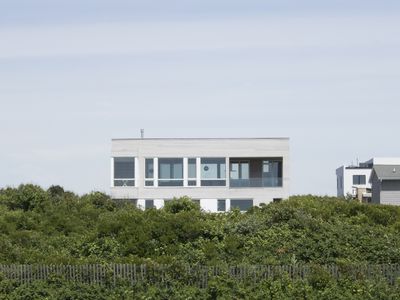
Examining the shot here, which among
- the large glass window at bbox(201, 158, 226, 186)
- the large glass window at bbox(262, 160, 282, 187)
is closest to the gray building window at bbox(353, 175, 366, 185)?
the large glass window at bbox(262, 160, 282, 187)

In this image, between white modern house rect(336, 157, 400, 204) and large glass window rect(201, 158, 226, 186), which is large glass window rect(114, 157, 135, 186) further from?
white modern house rect(336, 157, 400, 204)

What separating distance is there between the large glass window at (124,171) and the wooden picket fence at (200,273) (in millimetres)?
35930

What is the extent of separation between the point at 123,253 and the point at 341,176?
295ft

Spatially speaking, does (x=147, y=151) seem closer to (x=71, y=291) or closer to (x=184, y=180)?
(x=184, y=180)

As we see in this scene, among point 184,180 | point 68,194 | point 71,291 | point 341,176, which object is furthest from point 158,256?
point 341,176

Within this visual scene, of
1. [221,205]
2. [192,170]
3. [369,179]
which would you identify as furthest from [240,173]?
[369,179]

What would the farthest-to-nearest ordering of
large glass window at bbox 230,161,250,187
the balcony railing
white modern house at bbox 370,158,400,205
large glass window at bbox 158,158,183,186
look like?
white modern house at bbox 370,158,400,205
large glass window at bbox 158,158,183,186
large glass window at bbox 230,161,250,187
the balcony railing

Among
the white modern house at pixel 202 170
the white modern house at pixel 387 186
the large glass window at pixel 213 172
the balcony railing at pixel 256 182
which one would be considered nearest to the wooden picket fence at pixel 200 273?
the white modern house at pixel 202 170

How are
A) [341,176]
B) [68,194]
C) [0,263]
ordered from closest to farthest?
[0,263] < [68,194] < [341,176]

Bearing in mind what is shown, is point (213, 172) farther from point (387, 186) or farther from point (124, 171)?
point (387, 186)

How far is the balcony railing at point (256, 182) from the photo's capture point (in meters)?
57.5

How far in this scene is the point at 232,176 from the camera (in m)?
58.8

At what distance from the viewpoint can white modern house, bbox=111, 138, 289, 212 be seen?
190 ft

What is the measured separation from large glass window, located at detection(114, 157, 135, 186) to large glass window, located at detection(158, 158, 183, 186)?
5.68ft
